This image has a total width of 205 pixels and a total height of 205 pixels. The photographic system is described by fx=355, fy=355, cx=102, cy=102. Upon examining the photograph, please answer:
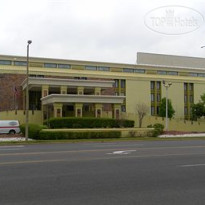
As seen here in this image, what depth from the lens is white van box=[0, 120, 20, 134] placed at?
3928 cm

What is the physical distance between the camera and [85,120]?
44.0m

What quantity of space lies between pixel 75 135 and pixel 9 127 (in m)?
10.4

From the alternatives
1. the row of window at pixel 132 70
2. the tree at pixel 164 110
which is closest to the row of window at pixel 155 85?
the tree at pixel 164 110

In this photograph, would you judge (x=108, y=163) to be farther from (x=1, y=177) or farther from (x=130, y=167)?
(x=1, y=177)

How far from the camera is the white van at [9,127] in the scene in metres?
39.3

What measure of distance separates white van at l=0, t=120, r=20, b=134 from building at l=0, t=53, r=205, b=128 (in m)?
10.4

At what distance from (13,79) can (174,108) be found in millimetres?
39671

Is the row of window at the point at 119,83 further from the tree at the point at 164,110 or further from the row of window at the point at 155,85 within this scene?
the tree at the point at 164,110

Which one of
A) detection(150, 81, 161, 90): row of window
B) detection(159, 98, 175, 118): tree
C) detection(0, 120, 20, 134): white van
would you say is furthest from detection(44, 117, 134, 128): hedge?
detection(150, 81, 161, 90): row of window

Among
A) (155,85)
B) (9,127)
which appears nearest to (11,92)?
(9,127)

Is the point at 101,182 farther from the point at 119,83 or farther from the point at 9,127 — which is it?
the point at 119,83

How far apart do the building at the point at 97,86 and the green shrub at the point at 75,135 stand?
1686 cm

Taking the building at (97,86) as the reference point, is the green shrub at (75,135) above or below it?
below

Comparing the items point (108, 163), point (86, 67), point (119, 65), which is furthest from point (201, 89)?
point (108, 163)
